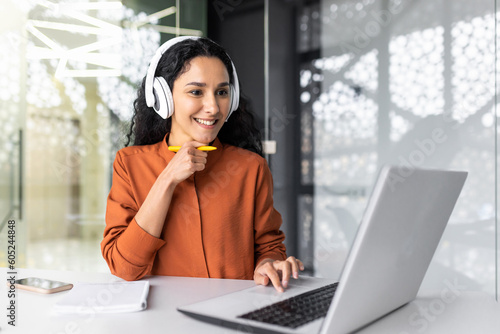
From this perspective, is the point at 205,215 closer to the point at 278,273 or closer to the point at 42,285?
the point at 278,273

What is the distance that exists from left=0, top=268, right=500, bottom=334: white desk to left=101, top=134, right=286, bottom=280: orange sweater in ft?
0.88

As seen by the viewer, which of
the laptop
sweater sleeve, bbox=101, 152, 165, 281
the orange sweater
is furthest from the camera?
the orange sweater

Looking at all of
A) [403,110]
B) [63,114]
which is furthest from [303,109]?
[63,114]

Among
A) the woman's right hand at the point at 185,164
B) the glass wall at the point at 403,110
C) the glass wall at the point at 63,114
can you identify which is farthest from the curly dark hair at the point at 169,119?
the glass wall at the point at 403,110

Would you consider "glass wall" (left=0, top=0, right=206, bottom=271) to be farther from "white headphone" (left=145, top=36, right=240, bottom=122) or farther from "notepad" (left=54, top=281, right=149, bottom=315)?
"notepad" (left=54, top=281, right=149, bottom=315)

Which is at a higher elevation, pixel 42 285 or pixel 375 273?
pixel 375 273

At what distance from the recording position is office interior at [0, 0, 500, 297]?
2555 mm

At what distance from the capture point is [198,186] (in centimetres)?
140

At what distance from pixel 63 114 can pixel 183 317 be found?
2.60m

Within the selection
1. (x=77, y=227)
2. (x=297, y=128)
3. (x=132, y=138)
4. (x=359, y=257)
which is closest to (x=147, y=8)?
(x=297, y=128)

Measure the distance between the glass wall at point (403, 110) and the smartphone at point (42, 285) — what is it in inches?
86.9

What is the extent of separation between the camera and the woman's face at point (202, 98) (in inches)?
53.1

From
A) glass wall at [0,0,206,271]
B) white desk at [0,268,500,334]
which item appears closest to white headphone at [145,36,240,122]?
white desk at [0,268,500,334]

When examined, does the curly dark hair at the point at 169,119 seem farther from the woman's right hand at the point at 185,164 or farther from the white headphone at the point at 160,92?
the woman's right hand at the point at 185,164
